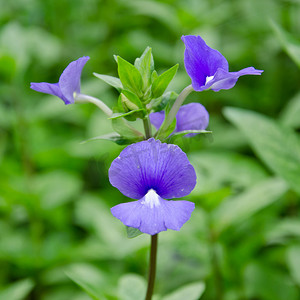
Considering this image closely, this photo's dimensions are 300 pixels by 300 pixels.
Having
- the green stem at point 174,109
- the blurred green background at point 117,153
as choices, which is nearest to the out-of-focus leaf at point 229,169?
the blurred green background at point 117,153

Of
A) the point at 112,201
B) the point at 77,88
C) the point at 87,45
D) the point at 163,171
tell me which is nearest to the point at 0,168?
the point at 112,201

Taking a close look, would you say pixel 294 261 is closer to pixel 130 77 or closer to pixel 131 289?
pixel 131 289

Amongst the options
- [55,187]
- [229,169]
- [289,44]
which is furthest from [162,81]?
[55,187]

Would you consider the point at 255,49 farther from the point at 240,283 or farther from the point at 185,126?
the point at 185,126

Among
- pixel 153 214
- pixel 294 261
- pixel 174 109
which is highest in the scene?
pixel 174 109

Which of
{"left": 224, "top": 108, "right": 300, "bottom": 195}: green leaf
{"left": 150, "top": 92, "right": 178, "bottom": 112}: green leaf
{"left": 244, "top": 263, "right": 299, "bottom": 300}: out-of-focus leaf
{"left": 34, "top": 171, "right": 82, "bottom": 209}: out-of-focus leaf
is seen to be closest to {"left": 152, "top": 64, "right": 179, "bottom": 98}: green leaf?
{"left": 150, "top": 92, "right": 178, "bottom": 112}: green leaf
